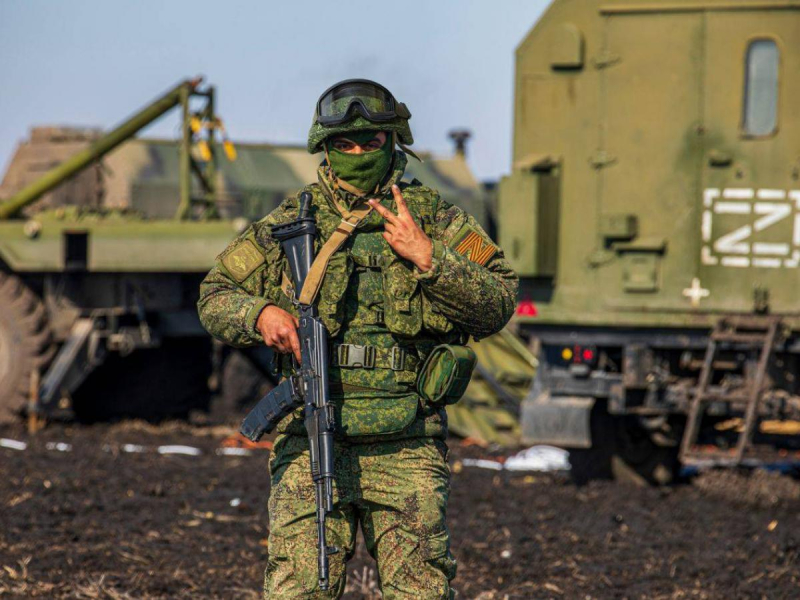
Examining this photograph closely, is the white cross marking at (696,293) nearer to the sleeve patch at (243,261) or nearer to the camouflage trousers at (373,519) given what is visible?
the camouflage trousers at (373,519)

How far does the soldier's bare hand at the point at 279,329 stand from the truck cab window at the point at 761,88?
16.9 feet

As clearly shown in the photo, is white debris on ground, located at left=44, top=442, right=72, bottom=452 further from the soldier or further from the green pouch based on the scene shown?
the green pouch

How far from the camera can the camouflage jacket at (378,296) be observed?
430 cm

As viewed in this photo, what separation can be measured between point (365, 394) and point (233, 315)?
→ 18.2 inches

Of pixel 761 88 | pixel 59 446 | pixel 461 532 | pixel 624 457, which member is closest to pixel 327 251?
pixel 461 532

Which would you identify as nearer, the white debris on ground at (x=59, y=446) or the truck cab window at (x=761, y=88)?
the truck cab window at (x=761, y=88)

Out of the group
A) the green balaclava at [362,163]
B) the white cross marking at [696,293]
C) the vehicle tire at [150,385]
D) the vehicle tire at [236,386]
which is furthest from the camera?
the vehicle tire at [236,386]

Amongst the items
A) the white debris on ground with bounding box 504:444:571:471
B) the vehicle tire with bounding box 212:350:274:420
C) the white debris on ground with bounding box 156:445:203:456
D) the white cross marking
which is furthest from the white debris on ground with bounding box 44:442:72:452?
the white cross marking

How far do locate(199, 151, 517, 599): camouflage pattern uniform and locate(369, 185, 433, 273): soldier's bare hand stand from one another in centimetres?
5

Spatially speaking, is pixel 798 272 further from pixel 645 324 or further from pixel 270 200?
pixel 270 200

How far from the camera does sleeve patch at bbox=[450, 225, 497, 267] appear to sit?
14.3 feet

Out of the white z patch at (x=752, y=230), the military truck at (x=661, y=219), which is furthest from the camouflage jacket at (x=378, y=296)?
the white z patch at (x=752, y=230)

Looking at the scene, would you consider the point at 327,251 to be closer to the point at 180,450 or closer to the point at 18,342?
the point at 180,450

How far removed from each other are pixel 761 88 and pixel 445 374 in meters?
5.06
